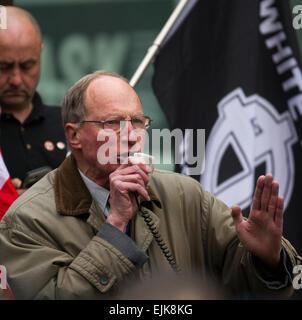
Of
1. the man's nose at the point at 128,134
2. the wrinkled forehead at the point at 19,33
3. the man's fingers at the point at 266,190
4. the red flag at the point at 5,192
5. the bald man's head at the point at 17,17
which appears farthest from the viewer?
the bald man's head at the point at 17,17

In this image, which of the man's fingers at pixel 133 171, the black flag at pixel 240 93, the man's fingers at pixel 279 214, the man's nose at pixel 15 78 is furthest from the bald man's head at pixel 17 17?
the man's fingers at pixel 279 214

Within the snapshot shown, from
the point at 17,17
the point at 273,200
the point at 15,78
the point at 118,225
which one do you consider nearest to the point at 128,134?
the point at 118,225

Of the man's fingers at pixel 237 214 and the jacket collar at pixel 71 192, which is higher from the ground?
the jacket collar at pixel 71 192

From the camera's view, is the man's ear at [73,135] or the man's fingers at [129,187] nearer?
the man's fingers at [129,187]

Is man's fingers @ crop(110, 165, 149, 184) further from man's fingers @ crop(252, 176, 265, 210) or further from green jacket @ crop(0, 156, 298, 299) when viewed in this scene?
man's fingers @ crop(252, 176, 265, 210)

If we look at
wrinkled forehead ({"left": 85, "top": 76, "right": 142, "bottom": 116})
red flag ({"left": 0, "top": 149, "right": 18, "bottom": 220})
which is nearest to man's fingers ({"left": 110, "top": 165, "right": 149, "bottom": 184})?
wrinkled forehead ({"left": 85, "top": 76, "right": 142, "bottom": 116})

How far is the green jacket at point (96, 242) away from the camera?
297cm

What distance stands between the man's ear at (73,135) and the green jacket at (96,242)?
8cm

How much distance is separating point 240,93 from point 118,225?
219cm

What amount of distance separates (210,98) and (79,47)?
2623 mm

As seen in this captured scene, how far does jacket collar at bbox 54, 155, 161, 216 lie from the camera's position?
3232mm

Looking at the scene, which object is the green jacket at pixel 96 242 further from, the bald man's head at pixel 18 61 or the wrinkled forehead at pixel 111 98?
the bald man's head at pixel 18 61

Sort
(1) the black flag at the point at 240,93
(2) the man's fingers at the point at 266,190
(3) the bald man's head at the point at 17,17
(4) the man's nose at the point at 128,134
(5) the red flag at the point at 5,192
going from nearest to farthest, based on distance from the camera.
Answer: (2) the man's fingers at the point at 266,190
(4) the man's nose at the point at 128,134
(5) the red flag at the point at 5,192
(3) the bald man's head at the point at 17,17
(1) the black flag at the point at 240,93

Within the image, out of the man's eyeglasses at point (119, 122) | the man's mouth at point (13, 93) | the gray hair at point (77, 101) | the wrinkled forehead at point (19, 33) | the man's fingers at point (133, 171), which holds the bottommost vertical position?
the man's fingers at point (133, 171)
